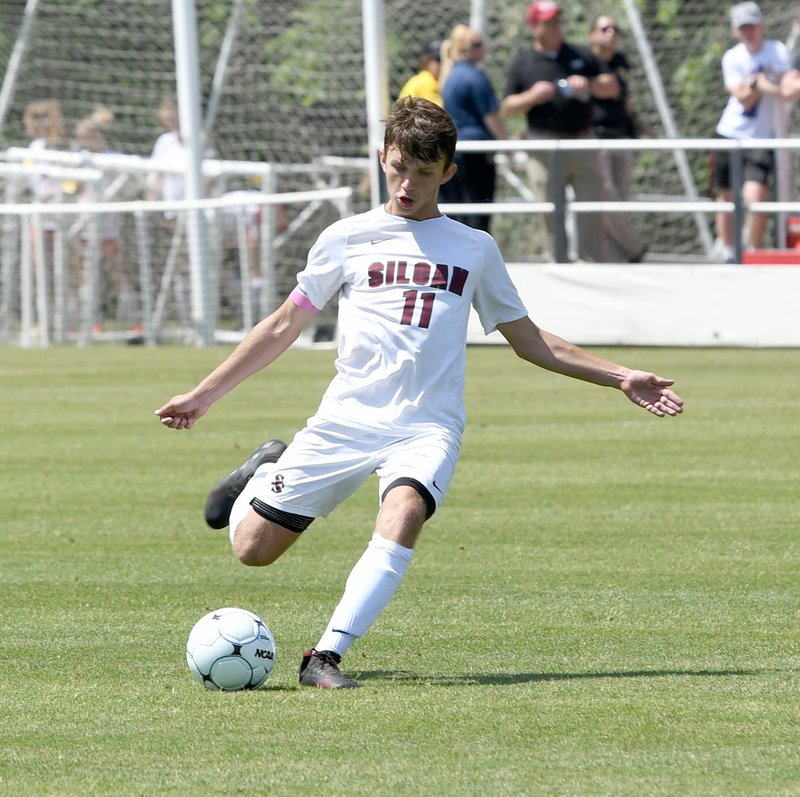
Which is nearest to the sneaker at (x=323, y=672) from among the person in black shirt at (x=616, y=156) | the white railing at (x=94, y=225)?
the person in black shirt at (x=616, y=156)

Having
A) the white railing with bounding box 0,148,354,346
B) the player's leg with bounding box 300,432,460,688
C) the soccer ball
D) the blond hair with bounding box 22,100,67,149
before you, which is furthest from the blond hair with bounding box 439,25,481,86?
the soccer ball

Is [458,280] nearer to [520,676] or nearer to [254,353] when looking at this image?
[254,353]

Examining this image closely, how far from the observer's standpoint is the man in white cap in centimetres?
1753

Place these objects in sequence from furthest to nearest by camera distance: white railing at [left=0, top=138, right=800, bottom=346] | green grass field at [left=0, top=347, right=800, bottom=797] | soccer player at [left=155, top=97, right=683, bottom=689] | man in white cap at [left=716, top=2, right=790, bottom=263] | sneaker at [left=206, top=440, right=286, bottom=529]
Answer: white railing at [left=0, top=138, right=800, bottom=346], man in white cap at [left=716, top=2, right=790, bottom=263], sneaker at [left=206, top=440, right=286, bottom=529], soccer player at [left=155, top=97, right=683, bottom=689], green grass field at [left=0, top=347, right=800, bottom=797]

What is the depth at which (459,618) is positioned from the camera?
7035 mm

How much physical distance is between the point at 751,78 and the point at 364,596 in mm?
12952

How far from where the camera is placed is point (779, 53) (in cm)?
1797

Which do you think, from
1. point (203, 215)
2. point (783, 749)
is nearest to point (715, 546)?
point (783, 749)

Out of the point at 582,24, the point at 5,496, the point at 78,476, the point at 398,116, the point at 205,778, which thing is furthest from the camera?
the point at 582,24

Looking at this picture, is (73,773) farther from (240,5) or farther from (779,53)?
(240,5)

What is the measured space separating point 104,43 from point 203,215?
252 inches

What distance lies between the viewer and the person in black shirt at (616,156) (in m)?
18.2

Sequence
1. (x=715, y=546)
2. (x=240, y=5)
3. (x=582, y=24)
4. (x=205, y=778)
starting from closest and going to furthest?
(x=205, y=778)
(x=715, y=546)
(x=240, y=5)
(x=582, y=24)

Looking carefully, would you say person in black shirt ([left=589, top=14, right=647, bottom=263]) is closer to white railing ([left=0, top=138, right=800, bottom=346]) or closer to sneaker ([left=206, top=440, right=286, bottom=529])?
white railing ([left=0, top=138, right=800, bottom=346])
